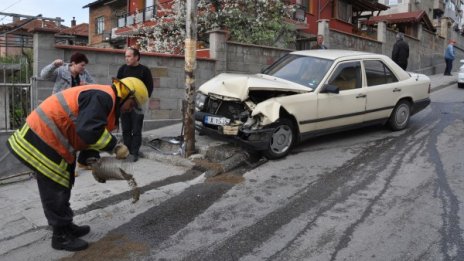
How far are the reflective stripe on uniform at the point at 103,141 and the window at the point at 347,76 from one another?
439 centimetres

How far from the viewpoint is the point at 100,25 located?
34406mm

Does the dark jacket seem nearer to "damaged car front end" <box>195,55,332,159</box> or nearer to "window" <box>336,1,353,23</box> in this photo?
"damaged car front end" <box>195,55,332,159</box>

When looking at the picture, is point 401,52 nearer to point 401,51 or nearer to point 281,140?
point 401,51

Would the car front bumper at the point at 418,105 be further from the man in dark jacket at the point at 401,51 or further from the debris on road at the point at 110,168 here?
the debris on road at the point at 110,168

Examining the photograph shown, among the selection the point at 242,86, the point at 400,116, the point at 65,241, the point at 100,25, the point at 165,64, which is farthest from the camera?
the point at 100,25

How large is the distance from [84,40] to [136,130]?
34.1m

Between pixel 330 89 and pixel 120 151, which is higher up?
pixel 330 89

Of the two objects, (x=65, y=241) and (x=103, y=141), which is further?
(x=65, y=241)

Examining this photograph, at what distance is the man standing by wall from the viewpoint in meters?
6.81

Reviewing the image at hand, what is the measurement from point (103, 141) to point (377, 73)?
567cm

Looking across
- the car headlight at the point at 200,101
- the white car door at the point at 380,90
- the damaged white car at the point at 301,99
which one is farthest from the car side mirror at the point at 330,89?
the car headlight at the point at 200,101

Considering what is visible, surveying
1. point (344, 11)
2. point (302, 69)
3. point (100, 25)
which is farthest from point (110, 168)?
point (100, 25)

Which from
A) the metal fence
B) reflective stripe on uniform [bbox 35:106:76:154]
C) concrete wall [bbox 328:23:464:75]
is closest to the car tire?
reflective stripe on uniform [bbox 35:106:76:154]

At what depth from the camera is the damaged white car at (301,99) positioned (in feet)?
21.5
